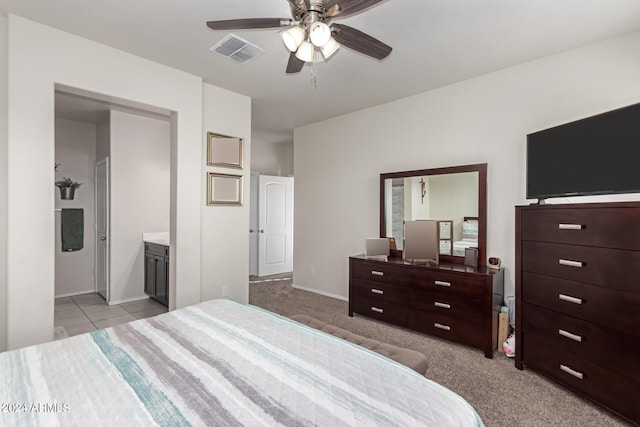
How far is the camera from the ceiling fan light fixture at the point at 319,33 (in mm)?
1652

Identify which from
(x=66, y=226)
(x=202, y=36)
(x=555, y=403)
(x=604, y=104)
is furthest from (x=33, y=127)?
(x=604, y=104)

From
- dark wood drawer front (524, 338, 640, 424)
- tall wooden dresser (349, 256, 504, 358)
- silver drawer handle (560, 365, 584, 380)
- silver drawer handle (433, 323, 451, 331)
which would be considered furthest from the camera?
silver drawer handle (433, 323, 451, 331)

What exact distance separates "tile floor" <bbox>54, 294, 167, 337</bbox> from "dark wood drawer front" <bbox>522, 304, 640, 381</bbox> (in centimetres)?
402

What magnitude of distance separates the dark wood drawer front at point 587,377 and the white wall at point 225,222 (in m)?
3.00

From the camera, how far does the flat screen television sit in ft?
6.21

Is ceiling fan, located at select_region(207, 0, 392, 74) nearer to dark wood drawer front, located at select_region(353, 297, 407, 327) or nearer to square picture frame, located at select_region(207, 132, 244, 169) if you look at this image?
square picture frame, located at select_region(207, 132, 244, 169)

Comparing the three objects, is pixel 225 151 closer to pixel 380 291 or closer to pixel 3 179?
pixel 3 179

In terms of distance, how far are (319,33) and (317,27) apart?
30 mm

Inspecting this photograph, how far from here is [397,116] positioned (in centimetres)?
389

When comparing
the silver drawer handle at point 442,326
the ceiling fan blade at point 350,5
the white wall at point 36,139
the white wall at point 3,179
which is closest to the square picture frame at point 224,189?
the white wall at point 36,139

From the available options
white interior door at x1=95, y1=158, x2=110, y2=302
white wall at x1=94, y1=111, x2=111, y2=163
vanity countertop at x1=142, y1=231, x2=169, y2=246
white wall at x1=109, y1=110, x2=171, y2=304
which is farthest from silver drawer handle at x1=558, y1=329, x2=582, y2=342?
white wall at x1=94, y1=111, x2=111, y2=163

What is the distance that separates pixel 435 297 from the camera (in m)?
2.96

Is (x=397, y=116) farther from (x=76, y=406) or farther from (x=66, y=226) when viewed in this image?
(x=66, y=226)

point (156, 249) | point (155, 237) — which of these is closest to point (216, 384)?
point (156, 249)
